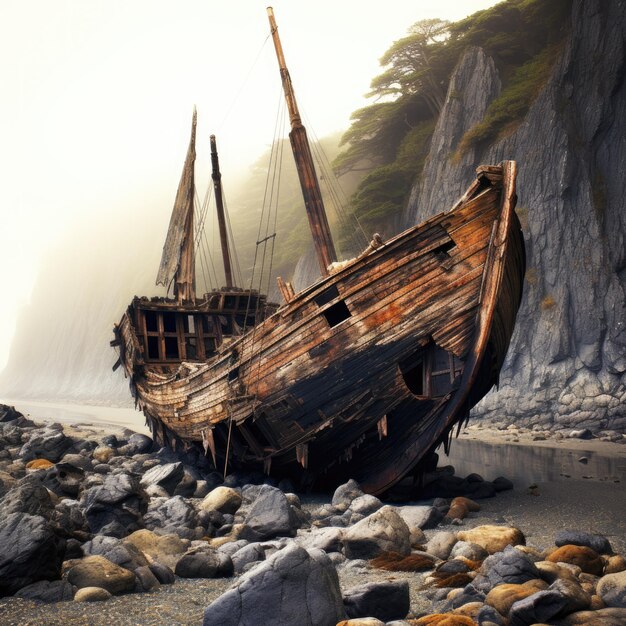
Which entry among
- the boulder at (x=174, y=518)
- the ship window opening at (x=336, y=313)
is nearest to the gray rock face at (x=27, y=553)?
the boulder at (x=174, y=518)

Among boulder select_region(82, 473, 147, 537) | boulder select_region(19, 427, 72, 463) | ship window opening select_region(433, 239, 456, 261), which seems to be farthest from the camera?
boulder select_region(19, 427, 72, 463)

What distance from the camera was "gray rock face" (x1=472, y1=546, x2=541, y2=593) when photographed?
4559mm

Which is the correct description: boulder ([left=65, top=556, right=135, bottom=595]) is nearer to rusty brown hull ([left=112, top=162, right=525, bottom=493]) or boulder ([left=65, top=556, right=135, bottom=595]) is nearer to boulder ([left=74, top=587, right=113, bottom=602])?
boulder ([left=74, top=587, right=113, bottom=602])

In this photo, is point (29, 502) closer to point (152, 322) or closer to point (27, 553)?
point (27, 553)

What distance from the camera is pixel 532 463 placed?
44.3ft

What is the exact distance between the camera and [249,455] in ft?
36.5

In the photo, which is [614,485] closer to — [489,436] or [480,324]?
[480,324]

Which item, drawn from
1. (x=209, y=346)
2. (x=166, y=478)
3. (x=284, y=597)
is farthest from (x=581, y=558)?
(x=209, y=346)

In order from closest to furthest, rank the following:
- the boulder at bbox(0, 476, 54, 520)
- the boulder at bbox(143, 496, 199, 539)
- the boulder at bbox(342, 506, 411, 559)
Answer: the boulder at bbox(0, 476, 54, 520) → the boulder at bbox(342, 506, 411, 559) → the boulder at bbox(143, 496, 199, 539)

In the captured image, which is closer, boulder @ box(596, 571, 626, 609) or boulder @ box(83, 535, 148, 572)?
boulder @ box(596, 571, 626, 609)

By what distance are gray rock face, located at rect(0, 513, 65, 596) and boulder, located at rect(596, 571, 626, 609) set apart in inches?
183

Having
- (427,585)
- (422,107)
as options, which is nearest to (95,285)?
(422,107)

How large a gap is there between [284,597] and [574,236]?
23.5 meters

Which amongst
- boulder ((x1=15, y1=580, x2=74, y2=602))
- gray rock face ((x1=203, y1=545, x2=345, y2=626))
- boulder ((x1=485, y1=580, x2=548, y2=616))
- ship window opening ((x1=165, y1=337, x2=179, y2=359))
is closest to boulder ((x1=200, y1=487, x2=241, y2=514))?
boulder ((x1=15, y1=580, x2=74, y2=602))
